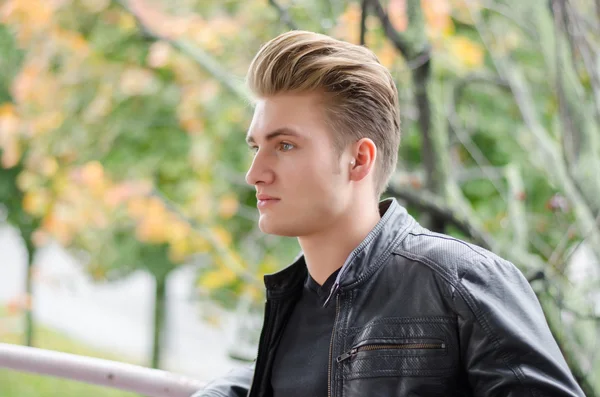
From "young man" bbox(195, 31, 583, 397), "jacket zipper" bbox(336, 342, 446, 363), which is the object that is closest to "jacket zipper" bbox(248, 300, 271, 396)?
"young man" bbox(195, 31, 583, 397)

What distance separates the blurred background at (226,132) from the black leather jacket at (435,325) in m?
0.90

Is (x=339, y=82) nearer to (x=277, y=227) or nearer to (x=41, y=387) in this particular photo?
(x=277, y=227)

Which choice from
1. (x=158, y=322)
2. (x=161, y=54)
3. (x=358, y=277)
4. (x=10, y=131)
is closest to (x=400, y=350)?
(x=358, y=277)

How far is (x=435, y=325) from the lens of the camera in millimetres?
1030

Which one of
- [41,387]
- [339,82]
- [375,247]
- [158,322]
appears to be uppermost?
[339,82]

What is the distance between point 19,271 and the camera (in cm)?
809

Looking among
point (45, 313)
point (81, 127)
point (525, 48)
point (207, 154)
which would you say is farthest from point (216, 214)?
point (45, 313)

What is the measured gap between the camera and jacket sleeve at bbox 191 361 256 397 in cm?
134

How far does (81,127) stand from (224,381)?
10.1 ft

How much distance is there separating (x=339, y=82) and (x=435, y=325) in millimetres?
410

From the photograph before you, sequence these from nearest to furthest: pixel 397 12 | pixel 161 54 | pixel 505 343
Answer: pixel 505 343 < pixel 397 12 < pixel 161 54

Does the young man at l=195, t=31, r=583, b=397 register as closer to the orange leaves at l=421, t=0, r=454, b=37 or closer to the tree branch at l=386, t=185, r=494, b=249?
the tree branch at l=386, t=185, r=494, b=249

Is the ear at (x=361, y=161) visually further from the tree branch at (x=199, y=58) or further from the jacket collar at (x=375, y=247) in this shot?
the tree branch at (x=199, y=58)

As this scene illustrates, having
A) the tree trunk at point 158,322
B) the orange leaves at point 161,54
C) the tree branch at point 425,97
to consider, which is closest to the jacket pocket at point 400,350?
the tree branch at point 425,97
